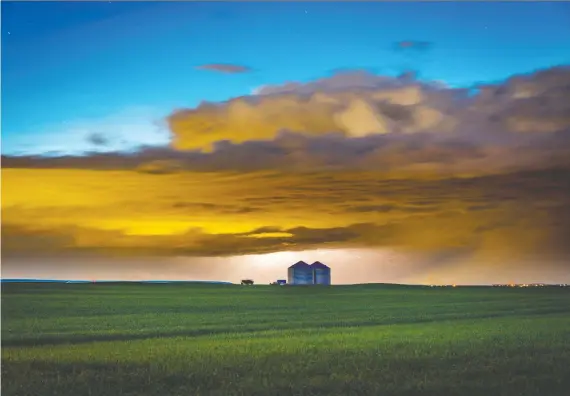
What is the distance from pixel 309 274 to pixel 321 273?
2825mm

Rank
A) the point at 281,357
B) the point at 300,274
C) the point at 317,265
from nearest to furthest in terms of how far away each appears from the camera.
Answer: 1. the point at 281,357
2. the point at 300,274
3. the point at 317,265

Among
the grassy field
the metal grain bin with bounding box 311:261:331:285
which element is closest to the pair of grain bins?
the metal grain bin with bounding box 311:261:331:285

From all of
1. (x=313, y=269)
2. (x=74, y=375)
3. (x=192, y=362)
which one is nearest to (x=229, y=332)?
(x=192, y=362)

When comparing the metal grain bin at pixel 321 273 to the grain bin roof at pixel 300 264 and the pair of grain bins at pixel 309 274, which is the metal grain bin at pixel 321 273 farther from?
the grain bin roof at pixel 300 264

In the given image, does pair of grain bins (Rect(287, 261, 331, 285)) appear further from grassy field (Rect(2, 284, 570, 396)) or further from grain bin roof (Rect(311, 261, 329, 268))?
grassy field (Rect(2, 284, 570, 396))

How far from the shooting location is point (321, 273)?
575ft

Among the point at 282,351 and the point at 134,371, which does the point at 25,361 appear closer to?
the point at 134,371

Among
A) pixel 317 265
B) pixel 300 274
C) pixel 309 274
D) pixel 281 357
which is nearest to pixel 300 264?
pixel 300 274

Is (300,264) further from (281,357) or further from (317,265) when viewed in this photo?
(281,357)

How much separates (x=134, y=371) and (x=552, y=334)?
946 inches

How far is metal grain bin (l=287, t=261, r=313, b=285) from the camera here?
17262 centimetres

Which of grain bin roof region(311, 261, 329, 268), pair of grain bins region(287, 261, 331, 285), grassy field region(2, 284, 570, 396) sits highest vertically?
grain bin roof region(311, 261, 329, 268)

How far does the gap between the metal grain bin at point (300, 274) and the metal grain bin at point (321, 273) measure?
86 cm

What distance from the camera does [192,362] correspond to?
1178 inches
